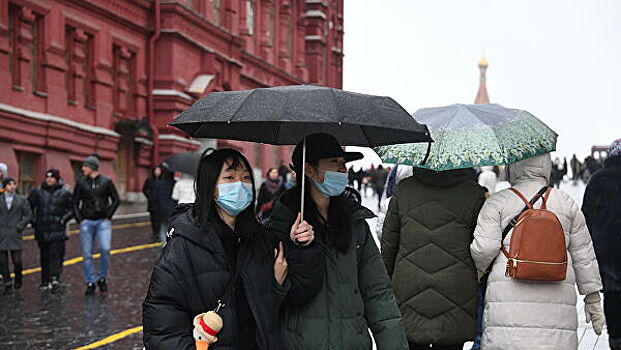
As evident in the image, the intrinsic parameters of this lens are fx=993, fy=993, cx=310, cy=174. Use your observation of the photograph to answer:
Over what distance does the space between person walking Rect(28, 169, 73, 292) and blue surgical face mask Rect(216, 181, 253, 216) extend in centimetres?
932

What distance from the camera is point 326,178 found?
4.34 metres

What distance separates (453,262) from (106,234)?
26.7 feet

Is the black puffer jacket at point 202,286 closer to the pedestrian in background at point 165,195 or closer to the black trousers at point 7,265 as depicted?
the black trousers at point 7,265

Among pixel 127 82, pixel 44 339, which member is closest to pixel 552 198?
pixel 44 339

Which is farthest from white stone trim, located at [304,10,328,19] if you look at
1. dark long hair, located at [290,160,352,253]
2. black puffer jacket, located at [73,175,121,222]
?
dark long hair, located at [290,160,352,253]

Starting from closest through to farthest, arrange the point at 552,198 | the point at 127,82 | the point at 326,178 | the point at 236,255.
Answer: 1. the point at 236,255
2. the point at 326,178
3. the point at 552,198
4. the point at 127,82

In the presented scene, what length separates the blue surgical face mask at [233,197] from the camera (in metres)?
3.97

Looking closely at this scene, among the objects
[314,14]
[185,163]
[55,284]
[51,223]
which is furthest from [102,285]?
[314,14]

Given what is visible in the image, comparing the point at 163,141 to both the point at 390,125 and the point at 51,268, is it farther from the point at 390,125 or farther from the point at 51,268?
the point at 390,125

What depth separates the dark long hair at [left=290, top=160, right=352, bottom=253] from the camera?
438 cm

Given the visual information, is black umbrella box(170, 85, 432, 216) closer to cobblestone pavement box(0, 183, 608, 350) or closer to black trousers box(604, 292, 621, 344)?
black trousers box(604, 292, 621, 344)

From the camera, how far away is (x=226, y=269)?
12.7ft

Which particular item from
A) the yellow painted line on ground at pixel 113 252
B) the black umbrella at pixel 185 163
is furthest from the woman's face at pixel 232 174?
the yellow painted line on ground at pixel 113 252

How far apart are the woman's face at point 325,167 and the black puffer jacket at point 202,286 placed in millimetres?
418
